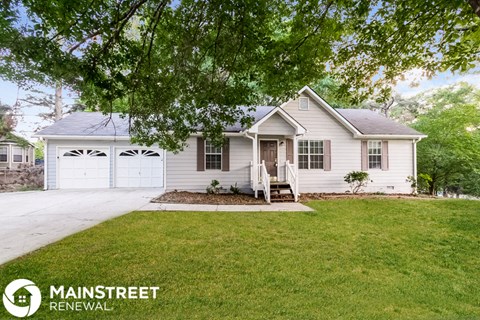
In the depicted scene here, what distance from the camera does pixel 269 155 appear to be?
36.4ft

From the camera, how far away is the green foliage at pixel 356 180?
1123cm

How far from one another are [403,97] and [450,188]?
15910 millimetres

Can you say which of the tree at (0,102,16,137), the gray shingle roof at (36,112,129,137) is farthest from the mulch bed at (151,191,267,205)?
the tree at (0,102,16,137)

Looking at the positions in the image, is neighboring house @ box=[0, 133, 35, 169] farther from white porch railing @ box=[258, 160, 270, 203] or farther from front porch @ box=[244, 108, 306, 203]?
white porch railing @ box=[258, 160, 270, 203]

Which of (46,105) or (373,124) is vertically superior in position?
(46,105)

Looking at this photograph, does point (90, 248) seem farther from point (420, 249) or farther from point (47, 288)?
point (420, 249)

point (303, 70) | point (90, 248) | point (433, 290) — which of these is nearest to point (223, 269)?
point (90, 248)

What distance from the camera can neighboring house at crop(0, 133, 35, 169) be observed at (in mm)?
18391

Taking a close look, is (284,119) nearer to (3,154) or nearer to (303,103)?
(303,103)

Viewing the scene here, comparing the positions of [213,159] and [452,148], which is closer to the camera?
[213,159]

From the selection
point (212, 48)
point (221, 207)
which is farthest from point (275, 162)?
point (212, 48)

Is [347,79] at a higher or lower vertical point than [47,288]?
higher

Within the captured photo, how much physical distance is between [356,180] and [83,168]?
14108 millimetres

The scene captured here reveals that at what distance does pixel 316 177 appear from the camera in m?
11.6
